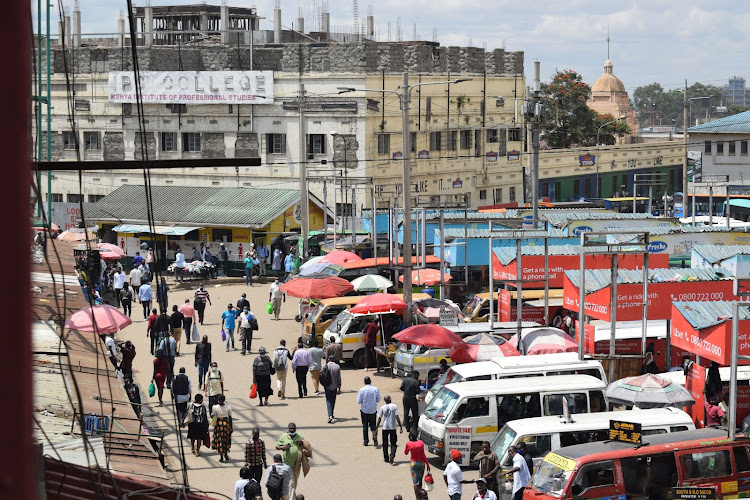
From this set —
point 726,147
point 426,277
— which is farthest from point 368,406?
point 726,147

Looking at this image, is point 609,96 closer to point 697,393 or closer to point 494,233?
point 494,233

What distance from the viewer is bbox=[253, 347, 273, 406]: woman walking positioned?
1962 centimetres

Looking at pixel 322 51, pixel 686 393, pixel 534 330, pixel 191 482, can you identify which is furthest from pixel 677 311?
pixel 322 51

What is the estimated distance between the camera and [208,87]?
51750mm

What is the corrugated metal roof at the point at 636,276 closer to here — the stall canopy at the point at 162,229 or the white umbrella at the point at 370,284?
the white umbrella at the point at 370,284

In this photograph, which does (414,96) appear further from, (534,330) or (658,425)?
(658,425)

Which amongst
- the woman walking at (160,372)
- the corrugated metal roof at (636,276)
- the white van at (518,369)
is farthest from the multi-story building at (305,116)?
the white van at (518,369)

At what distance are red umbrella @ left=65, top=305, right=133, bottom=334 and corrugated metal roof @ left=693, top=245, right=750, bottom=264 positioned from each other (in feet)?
43.7

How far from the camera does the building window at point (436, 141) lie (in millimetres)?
55312

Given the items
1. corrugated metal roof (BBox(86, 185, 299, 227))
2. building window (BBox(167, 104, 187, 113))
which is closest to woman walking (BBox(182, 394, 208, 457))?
corrugated metal roof (BBox(86, 185, 299, 227))

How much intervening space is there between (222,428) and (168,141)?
128 ft

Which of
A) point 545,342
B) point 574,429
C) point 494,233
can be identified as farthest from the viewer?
point 494,233

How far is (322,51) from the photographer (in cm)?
5366

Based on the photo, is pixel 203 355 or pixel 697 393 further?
pixel 203 355
